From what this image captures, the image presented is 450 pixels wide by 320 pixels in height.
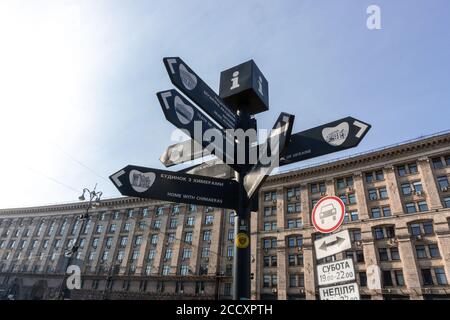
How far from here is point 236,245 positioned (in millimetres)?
3859

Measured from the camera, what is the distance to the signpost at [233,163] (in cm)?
355

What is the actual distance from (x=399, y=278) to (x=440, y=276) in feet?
12.0

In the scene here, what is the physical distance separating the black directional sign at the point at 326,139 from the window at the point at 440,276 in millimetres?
33424

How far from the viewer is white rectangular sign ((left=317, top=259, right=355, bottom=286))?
125 inches

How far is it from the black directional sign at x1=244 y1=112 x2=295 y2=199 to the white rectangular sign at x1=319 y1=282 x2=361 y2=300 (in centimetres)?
152

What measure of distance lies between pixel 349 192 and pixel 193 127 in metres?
38.0

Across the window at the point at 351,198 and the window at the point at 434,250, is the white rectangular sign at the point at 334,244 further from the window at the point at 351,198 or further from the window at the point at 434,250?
the window at the point at 351,198

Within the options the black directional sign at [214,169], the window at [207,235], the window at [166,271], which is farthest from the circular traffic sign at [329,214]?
the window at [166,271]

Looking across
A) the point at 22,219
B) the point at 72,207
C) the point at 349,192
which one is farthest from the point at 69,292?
the point at 349,192

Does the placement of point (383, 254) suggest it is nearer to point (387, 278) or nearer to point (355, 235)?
point (387, 278)

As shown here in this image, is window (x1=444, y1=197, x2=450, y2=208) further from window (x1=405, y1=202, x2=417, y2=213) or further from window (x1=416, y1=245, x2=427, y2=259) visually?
window (x1=416, y1=245, x2=427, y2=259)

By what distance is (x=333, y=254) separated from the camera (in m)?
3.40
